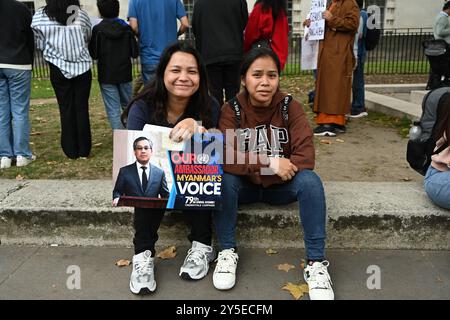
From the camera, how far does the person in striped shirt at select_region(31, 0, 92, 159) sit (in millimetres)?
Result: 4422

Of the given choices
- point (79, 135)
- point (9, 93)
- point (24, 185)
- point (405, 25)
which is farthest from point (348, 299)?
point (405, 25)

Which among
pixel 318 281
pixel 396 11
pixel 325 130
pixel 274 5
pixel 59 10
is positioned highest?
pixel 396 11

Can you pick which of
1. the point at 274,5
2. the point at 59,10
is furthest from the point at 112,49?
the point at 274,5

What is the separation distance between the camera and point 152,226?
9.04ft

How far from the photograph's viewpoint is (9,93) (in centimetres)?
457

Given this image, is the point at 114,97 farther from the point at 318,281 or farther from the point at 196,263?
the point at 318,281

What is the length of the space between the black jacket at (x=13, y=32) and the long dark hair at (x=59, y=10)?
10.4 inches

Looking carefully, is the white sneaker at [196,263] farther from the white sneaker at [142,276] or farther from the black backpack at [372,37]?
the black backpack at [372,37]

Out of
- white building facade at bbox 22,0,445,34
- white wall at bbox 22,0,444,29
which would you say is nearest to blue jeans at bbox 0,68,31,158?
white building facade at bbox 22,0,445,34

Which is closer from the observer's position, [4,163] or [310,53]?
[4,163]

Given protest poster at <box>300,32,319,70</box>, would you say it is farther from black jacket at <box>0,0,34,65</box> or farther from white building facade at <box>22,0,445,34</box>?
white building facade at <box>22,0,445,34</box>

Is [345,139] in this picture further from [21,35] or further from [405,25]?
[405,25]

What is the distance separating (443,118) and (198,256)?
1.77m

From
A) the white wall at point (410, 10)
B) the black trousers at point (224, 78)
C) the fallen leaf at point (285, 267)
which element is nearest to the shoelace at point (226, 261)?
the fallen leaf at point (285, 267)
